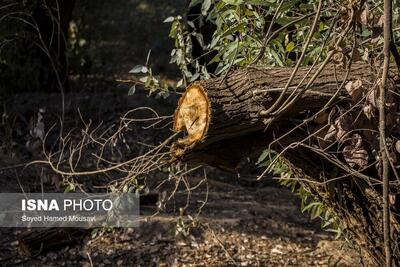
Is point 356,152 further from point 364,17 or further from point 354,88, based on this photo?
point 364,17

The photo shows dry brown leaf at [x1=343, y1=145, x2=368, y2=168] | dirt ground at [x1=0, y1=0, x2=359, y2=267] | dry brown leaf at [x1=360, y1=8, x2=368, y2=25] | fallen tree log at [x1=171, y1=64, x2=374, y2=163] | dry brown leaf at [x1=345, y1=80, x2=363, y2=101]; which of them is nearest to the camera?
dry brown leaf at [x1=360, y1=8, x2=368, y2=25]

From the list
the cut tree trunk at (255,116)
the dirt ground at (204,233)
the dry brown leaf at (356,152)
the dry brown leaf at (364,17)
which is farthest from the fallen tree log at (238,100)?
the dirt ground at (204,233)

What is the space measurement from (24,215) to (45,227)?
33cm

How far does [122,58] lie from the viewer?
12719mm

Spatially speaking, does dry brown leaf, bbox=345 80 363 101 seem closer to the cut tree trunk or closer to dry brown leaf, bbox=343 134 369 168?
the cut tree trunk

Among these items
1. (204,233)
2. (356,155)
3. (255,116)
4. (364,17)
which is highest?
(364,17)

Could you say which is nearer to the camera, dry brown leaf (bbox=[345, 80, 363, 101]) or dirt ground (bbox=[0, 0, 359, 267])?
dry brown leaf (bbox=[345, 80, 363, 101])

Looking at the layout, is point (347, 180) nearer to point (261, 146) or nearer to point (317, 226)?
point (261, 146)

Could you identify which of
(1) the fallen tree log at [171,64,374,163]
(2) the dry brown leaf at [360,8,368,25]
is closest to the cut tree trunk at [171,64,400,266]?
(1) the fallen tree log at [171,64,374,163]

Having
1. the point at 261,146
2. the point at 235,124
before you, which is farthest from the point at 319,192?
the point at 235,124

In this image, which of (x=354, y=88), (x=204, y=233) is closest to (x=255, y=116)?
(x=354, y=88)

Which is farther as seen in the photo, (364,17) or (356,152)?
(356,152)

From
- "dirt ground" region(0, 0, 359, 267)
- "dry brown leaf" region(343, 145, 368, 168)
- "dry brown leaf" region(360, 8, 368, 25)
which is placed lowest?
"dirt ground" region(0, 0, 359, 267)

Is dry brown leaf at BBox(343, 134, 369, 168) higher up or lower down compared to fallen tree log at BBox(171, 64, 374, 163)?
lower down
